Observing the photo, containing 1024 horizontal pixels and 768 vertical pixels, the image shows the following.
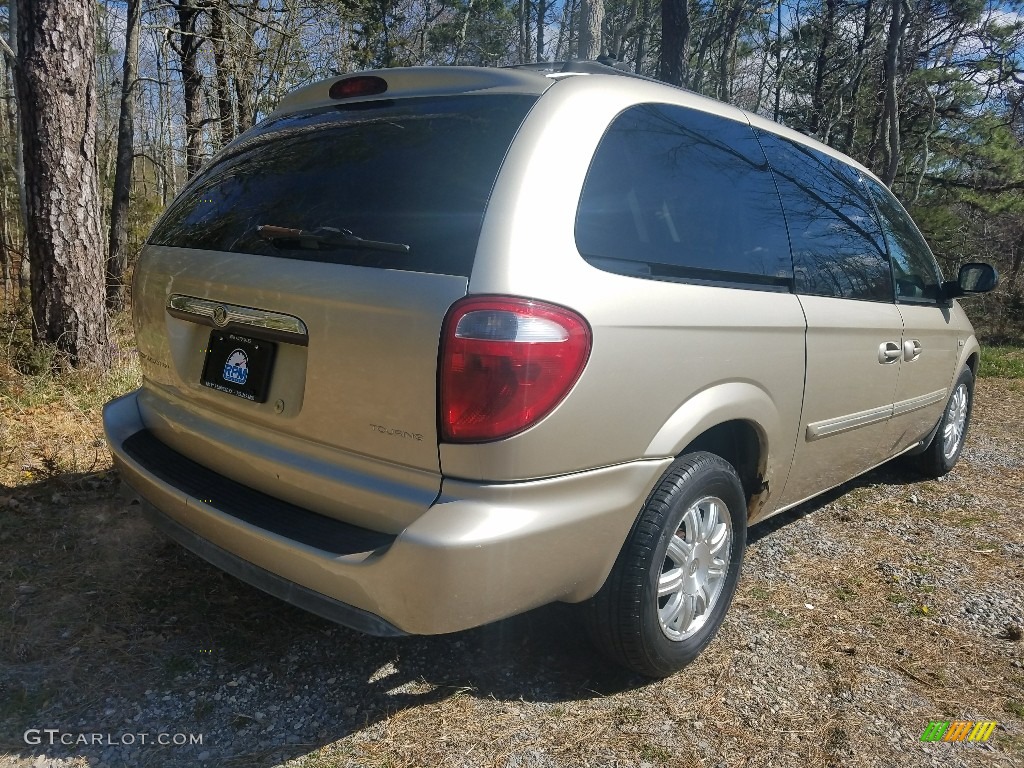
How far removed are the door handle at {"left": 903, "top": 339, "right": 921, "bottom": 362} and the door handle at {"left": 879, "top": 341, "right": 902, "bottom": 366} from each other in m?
0.08

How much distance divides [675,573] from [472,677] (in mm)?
755

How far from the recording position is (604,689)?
91.4 inches

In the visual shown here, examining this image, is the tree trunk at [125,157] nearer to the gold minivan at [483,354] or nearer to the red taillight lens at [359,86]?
the gold minivan at [483,354]

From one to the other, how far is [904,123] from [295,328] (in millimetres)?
19589

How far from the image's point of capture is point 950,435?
15.7ft

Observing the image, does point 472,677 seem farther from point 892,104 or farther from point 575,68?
point 892,104

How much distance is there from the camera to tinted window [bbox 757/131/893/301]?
2828mm

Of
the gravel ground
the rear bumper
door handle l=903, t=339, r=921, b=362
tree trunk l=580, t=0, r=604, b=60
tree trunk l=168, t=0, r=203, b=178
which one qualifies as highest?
tree trunk l=580, t=0, r=604, b=60

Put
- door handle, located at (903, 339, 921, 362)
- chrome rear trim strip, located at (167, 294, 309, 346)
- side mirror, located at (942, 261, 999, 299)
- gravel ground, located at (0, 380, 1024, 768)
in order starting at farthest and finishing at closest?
side mirror, located at (942, 261, 999, 299) → door handle, located at (903, 339, 921, 362) → gravel ground, located at (0, 380, 1024, 768) → chrome rear trim strip, located at (167, 294, 309, 346)

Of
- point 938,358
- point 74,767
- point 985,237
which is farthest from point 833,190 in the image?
point 985,237

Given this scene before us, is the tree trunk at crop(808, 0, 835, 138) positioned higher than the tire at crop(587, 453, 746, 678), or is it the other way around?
the tree trunk at crop(808, 0, 835, 138)

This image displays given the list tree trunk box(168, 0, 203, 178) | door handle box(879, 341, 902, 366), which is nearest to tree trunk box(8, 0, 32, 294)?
tree trunk box(168, 0, 203, 178)

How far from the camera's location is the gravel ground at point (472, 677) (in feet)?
6.74

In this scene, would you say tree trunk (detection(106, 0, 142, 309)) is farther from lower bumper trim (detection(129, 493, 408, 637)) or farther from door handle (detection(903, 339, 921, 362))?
door handle (detection(903, 339, 921, 362))
